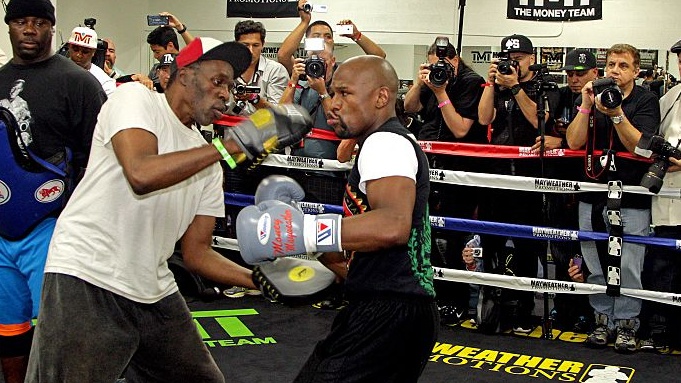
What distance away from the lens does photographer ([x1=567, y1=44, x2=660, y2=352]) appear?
5078 mm

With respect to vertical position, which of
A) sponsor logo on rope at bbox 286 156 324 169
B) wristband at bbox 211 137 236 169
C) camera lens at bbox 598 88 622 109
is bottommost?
sponsor logo on rope at bbox 286 156 324 169

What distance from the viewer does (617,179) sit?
518 centimetres

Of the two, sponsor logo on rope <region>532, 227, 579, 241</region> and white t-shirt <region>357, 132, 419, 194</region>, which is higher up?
white t-shirt <region>357, 132, 419, 194</region>

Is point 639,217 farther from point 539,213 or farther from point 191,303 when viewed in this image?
point 191,303

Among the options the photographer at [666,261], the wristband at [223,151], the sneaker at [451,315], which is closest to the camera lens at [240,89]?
the sneaker at [451,315]

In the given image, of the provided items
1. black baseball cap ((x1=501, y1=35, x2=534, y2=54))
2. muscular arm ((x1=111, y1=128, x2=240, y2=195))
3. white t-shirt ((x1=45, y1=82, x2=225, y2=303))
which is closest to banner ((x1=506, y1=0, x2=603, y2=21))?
black baseball cap ((x1=501, y1=35, x2=534, y2=54))

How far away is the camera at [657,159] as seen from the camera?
4777 mm

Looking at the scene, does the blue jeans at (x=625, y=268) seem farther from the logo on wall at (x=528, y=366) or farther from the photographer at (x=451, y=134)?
the photographer at (x=451, y=134)

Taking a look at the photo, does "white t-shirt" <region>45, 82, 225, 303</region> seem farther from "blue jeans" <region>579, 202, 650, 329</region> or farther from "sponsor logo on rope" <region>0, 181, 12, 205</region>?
"blue jeans" <region>579, 202, 650, 329</region>

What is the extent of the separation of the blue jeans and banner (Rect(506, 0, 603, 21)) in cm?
430

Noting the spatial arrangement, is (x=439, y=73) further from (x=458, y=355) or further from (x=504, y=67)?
(x=458, y=355)

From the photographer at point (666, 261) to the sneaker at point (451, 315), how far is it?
3.67 ft

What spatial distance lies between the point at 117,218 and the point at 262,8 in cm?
795

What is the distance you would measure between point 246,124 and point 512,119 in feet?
11.0
